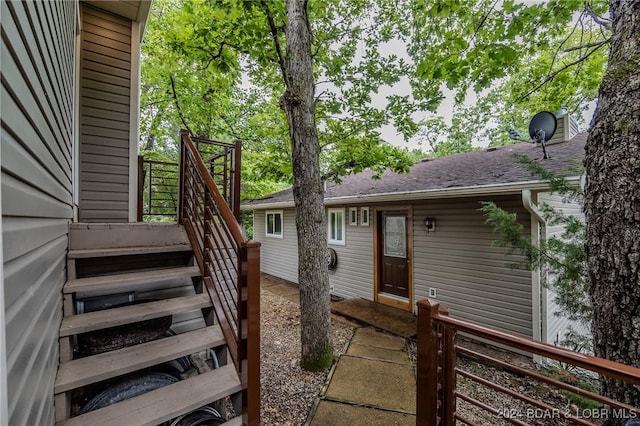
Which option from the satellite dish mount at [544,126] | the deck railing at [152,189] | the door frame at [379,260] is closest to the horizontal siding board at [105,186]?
the deck railing at [152,189]

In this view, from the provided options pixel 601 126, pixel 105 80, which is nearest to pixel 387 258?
pixel 601 126

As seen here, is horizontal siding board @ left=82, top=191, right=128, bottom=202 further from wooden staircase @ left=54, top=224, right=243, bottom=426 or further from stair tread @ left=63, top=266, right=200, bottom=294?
stair tread @ left=63, top=266, right=200, bottom=294

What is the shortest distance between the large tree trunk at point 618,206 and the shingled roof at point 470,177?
2.33 metres

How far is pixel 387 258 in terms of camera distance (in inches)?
249

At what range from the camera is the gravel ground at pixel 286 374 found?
2621 millimetres

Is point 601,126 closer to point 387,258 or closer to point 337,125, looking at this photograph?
point 337,125

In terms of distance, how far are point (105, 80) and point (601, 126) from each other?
17.2 ft

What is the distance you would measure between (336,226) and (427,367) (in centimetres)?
567

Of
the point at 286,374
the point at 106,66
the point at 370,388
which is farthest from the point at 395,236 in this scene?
the point at 106,66

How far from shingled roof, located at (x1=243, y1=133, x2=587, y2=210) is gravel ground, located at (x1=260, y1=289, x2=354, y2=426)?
242 cm

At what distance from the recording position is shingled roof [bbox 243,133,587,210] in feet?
13.9

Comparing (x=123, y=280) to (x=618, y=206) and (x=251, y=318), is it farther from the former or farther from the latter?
(x=618, y=206)

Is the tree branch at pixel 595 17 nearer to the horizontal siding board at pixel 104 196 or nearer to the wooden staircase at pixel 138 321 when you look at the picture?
the wooden staircase at pixel 138 321

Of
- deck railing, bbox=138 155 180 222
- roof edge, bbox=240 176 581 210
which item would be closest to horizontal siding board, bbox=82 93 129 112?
deck railing, bbox=138 155 180 222
